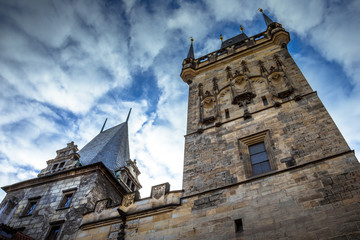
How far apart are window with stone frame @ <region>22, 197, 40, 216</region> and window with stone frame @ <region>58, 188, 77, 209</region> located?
143 centimetres

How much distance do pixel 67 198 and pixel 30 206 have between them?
2027 millimetres

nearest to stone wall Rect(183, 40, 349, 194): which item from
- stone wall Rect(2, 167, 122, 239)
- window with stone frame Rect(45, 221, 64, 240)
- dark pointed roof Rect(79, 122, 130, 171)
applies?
stone wall Rect(2, 167, 122, 239)

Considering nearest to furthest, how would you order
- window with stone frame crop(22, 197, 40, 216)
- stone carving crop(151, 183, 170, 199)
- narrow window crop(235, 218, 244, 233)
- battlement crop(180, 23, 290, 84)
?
narrow window crop(235, 218, 244, 233)
stone carving crop(151, 183, 170, 199)
window with stone frame crop(22, 197, 40, 216)
battlement crop(180, 23, 290, 84)

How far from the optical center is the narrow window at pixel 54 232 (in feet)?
35.0

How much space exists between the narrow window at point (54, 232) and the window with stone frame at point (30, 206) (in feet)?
5.98

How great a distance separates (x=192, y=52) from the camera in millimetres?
19906

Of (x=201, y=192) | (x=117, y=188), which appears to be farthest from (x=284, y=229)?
(x=117, y=188)

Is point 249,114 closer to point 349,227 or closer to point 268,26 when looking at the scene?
point 349,227

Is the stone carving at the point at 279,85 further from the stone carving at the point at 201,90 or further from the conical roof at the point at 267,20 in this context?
the conical roof at the point at 267,20

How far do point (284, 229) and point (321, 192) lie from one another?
4.68 ft

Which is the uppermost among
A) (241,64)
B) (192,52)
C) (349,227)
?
(192,52)

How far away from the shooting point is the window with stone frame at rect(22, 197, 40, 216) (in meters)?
12.3

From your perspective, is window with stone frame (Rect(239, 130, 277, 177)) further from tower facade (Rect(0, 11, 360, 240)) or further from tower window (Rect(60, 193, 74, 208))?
tower window (Rect(60, 193, 74, 208))

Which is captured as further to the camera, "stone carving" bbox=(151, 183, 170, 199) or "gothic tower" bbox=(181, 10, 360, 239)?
"stone carving" bbox=(151, 183, 170, 199)
